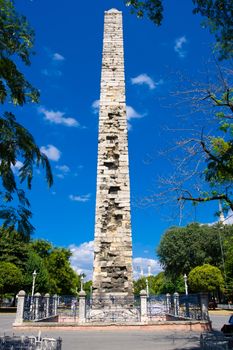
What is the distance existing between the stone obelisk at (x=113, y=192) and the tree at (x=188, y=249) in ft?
92.9

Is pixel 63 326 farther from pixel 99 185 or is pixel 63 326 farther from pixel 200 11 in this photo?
pixel 200 11

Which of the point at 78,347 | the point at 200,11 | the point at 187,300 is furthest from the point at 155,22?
the point at 187,300

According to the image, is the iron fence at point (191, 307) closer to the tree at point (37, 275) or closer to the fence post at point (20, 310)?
the fence post at point (20, 310)

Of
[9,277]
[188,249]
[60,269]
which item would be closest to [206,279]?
[188,249]

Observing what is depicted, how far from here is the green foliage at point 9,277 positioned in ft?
112

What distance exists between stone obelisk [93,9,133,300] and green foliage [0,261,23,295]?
2174cm

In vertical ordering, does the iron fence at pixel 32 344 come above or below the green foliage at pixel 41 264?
below

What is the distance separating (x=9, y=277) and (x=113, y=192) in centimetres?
2248

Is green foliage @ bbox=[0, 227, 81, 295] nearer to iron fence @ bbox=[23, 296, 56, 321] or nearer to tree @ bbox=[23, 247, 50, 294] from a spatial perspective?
tree @ bbox=[23, 247, 50, 294]

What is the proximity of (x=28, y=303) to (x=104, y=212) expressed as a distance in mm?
5511

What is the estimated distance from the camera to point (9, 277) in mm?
34219

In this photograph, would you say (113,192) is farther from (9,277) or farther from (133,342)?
(9,277)

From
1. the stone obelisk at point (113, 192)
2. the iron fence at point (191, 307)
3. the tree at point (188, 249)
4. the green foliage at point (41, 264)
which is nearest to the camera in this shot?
the iron fence at point (191, 307)

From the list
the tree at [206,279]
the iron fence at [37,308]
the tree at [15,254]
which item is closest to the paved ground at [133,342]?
the iron fence at [37,308]
